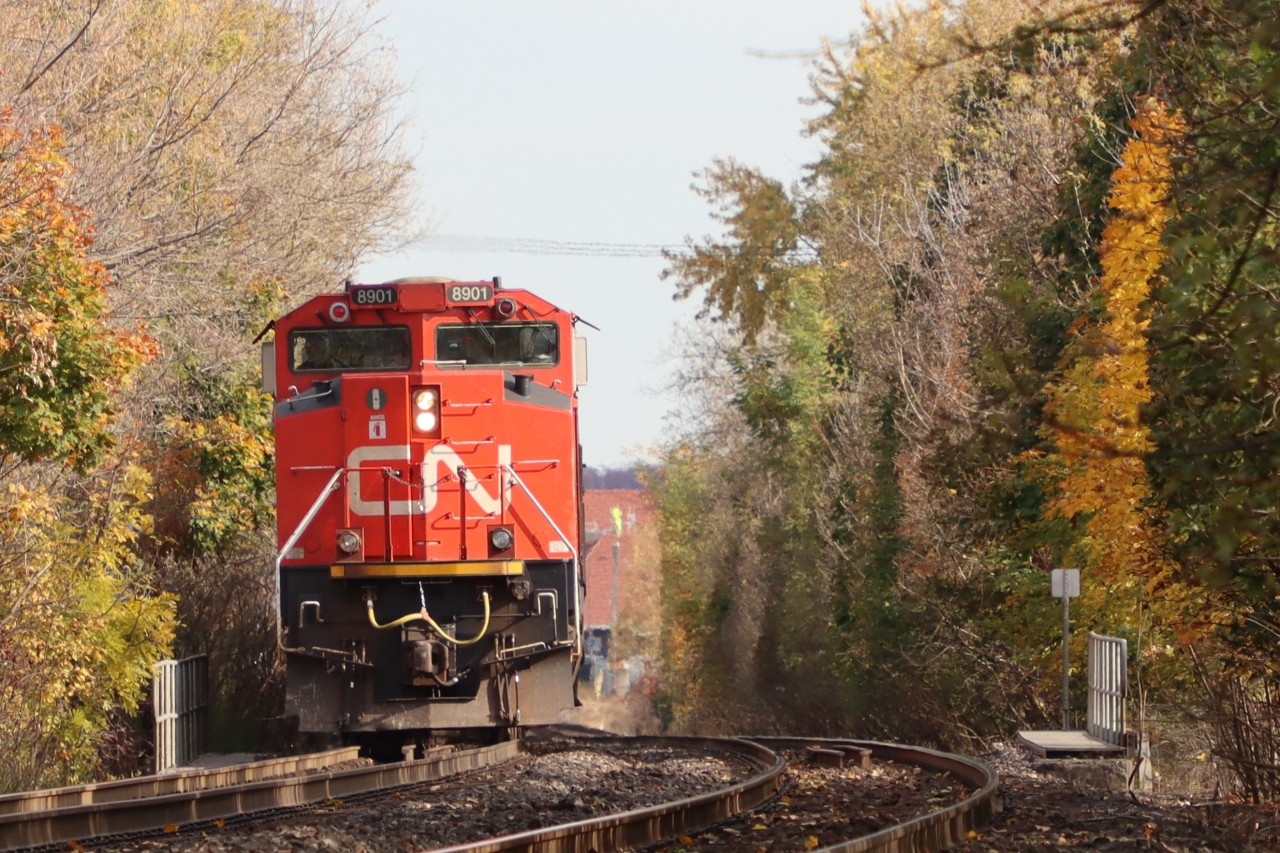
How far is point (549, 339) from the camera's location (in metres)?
14.7

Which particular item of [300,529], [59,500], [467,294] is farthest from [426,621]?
[59,500]

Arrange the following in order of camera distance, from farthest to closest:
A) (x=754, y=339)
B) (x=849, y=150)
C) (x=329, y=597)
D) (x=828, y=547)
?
(x=754, y=339)
(x=849, y=150)
(x=828, y=547)
(x=329, y=597)

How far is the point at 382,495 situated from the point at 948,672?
47.7ft

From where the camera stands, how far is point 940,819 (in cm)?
862

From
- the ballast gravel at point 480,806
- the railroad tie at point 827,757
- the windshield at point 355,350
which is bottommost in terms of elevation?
the railroad tie at point 827,757

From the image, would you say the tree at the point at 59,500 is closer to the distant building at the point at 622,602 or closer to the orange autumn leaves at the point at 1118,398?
the orange autumn leaves at the point at 1118,398

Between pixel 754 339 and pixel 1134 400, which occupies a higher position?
→ pixel 754 339

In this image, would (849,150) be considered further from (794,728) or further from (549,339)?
(549,339)

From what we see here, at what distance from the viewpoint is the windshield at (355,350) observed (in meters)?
14.5

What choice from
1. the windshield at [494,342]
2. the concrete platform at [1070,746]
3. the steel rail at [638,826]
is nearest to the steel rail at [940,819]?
the concrete platform at [1070,746]

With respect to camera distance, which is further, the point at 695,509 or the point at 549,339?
the point at 695,509

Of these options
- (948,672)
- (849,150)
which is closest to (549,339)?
(948,672)

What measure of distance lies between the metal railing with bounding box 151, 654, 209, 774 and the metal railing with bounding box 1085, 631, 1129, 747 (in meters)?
8.89

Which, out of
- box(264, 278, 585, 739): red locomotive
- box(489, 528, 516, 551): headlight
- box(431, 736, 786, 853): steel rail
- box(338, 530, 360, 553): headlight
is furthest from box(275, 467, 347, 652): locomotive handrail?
box(431, 736, 786, 853): steel rail
